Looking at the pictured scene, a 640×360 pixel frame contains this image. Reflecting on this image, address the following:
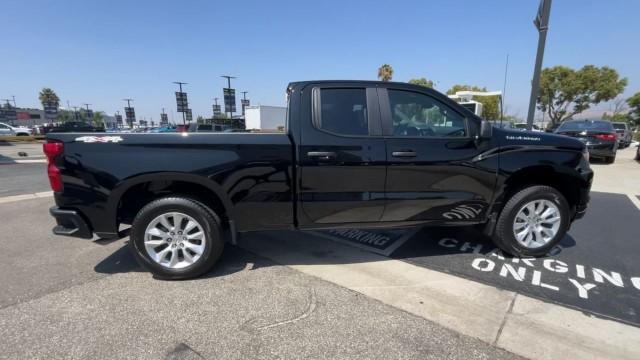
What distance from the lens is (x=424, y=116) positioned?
3.18m

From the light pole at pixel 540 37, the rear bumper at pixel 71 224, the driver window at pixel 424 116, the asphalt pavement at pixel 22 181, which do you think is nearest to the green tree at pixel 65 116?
the asphalt pavement at pixel 22 181

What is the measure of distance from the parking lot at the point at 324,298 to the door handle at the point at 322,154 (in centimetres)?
119

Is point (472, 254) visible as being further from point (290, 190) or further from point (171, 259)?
point (171, 259)

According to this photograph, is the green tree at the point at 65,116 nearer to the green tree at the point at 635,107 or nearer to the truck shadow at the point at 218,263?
the truck shadow at the point at 218,263

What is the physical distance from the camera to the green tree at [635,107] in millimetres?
40806

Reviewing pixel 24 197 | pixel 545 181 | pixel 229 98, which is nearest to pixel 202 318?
pixel 545 181

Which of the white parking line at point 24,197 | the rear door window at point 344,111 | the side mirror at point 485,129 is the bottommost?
the white parking line at point 24,197

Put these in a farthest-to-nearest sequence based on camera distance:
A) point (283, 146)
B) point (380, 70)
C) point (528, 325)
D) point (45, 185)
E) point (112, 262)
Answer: point (380, 70), point (45, 185), point (112, 262), point (283, 146), point (528, 325)

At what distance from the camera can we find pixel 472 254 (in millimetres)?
3535

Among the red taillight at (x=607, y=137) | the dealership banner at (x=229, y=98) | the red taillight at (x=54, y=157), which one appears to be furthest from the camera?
the dealership banner at (x=229, y=98)

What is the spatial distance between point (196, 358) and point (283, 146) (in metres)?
1.77

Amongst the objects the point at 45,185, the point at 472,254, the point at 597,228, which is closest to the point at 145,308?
the point at 472,254

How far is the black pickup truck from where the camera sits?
9.09 ft

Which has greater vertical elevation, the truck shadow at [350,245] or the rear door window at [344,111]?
the rear door window at [344,111]
